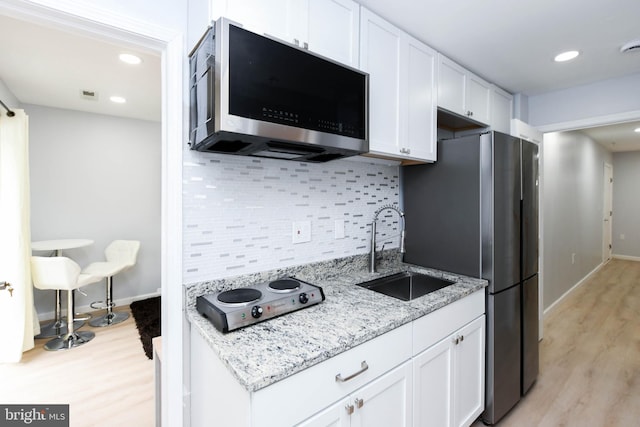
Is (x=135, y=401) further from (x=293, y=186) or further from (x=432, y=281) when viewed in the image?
(x=432, y=281)

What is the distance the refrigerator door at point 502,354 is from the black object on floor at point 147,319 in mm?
2585

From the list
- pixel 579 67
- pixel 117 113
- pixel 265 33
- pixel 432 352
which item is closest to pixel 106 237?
pixel 117 113

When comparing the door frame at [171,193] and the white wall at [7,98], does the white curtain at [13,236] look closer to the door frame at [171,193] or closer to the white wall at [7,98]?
the white wall at [7,98]

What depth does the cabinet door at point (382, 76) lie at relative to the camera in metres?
1.55

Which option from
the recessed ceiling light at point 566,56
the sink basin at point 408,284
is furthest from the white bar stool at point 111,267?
the recessed ceiling light at point 566,56

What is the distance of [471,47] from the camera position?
195cm

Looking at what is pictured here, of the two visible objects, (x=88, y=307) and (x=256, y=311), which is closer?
(x=256, y=311)

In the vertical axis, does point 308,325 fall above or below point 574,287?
above

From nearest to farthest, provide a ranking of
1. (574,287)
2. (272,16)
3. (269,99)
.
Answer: (269,99) → (272,16) → (574,287)

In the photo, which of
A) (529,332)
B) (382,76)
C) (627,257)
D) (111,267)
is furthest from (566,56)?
(627,257)

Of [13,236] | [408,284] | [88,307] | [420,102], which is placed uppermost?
[420,102]

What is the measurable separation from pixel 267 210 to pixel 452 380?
4.14 feet

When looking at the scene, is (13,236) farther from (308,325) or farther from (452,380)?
(452,380)

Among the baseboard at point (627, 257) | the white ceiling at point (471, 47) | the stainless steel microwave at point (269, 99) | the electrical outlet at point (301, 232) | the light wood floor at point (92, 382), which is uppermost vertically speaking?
the white ceiling at point (471, 47)
